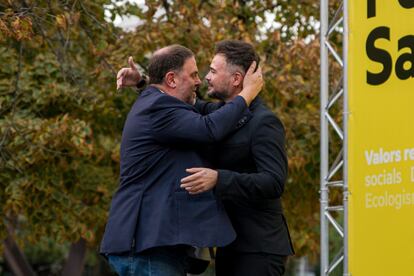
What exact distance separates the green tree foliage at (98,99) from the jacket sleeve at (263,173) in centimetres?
511

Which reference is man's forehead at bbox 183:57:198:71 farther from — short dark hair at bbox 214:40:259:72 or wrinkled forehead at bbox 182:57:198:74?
short dark hair at bbox 214:40:259:72

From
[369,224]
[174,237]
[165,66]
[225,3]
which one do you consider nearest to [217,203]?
[174,237]

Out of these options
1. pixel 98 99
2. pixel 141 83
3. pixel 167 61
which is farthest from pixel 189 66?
pixel 98 99

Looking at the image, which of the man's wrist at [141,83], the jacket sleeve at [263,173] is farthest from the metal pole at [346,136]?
the man's wrist at [141,83]

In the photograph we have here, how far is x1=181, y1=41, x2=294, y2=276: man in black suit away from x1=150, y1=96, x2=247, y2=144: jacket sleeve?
132mm

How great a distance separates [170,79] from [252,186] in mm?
692

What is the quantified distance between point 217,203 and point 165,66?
0.72 m

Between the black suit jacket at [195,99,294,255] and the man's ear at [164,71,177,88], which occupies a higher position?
the man's ear at [164,71,177,88]

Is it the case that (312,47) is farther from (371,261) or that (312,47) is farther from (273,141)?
(273,141)

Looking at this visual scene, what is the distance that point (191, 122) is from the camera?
4996 millimetres

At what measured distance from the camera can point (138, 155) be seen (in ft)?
16.6

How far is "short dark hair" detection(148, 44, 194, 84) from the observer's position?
5160mm

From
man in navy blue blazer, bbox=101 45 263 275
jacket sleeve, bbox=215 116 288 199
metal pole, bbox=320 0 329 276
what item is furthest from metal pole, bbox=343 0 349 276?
man in navy blue blazer, bbox=101 45 263 275

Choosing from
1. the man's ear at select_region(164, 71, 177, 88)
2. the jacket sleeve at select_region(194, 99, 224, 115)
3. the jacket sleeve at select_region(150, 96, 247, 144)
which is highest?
the man's ear at select_region(164, 71, 177, 88)
